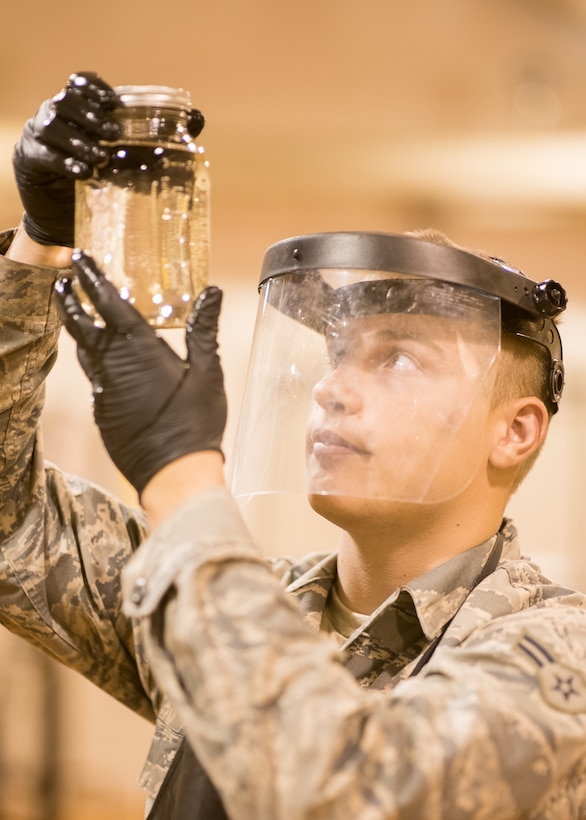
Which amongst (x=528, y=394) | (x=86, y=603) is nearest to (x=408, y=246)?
(x=528, y=394)

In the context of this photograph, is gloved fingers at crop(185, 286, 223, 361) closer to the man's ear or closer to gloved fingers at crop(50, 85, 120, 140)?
gloved fingers at crop(50, 85, 120, 140)

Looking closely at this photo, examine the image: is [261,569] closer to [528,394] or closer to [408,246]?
[408,246]

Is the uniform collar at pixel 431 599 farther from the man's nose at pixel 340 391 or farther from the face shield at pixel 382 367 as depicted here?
the man's nose at pixel 340 391

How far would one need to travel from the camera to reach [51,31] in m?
3.85

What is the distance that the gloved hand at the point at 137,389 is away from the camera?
1.09m

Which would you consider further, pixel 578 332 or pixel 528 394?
pixel 578 332

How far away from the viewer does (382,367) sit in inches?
56.6

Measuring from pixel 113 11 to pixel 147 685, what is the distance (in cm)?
301

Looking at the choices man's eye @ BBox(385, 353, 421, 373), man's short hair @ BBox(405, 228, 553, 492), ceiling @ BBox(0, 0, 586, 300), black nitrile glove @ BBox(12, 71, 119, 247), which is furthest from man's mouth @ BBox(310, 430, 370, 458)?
ceiling @ BBox(0, 0, 586, 300)

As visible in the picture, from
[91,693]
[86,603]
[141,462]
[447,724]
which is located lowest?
[91,693]

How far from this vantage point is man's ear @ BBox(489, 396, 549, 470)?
154 cm

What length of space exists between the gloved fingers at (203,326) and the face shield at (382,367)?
0.30 m

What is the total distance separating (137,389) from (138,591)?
0.22 metres

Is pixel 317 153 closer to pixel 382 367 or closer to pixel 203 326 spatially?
pixel 382 367
